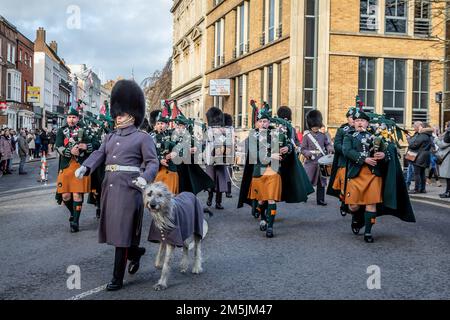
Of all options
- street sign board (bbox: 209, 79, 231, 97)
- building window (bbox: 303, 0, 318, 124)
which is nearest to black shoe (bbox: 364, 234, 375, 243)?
building window (bbox: 303, 0, 318, 124)

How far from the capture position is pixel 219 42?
1625 inches

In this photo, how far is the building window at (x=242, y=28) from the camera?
34.8 meters

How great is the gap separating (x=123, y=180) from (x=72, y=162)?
3964mm

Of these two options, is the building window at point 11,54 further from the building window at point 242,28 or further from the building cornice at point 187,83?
the building window at point 242,28

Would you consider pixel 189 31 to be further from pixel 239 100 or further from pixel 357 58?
pixel 357 58

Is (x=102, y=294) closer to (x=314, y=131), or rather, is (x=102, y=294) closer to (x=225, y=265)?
(x=225, y=265)

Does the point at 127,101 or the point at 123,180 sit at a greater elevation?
the point at 127,101

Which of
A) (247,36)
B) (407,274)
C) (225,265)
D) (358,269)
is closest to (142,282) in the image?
(225,265)

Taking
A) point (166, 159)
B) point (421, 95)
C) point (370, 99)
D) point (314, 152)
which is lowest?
point (166, 159)

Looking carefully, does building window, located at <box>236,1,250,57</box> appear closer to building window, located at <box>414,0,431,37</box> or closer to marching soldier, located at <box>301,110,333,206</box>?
building window, located at <box>414,0,431,37</box>

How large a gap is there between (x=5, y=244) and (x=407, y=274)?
222 inches

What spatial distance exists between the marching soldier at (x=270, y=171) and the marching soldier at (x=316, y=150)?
3296 millimetres

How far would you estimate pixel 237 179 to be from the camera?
66.5 ft

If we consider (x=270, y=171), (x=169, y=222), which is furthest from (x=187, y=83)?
(x=169, y=222)
